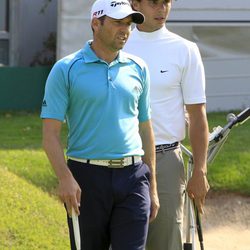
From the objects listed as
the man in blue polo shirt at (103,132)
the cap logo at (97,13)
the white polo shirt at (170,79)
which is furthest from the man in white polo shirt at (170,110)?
the cap logo at (97,13)

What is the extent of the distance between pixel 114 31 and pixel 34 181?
4072 mm

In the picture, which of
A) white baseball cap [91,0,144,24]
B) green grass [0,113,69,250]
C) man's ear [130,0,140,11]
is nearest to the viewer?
white baseball cap [91,0,144,24]

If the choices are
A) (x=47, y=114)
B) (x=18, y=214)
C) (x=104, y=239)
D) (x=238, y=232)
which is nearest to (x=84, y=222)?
(x=104, y=239)

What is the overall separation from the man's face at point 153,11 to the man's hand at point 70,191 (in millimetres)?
1217

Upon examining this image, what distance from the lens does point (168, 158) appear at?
5.23m

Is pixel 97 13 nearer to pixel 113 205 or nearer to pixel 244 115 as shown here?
pixel 113 205

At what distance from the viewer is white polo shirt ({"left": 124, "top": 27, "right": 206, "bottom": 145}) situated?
5133mm

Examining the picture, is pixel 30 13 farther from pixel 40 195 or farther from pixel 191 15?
pixel 40 195

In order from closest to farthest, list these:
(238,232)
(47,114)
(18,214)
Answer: (47,114) < (18,214) < (238,232)

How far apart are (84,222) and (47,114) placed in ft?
1.90

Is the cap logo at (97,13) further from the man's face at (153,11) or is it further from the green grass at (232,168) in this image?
the green grass at (232,168)

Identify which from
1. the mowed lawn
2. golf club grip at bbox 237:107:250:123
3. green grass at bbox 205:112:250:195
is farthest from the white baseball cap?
green grass at bbox 205:112:250:195

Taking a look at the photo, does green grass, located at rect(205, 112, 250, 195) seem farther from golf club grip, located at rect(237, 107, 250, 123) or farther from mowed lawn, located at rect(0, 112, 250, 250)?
golf club grip, located at rect(237, 107, 250, 123)

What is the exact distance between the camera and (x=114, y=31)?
178 inches
